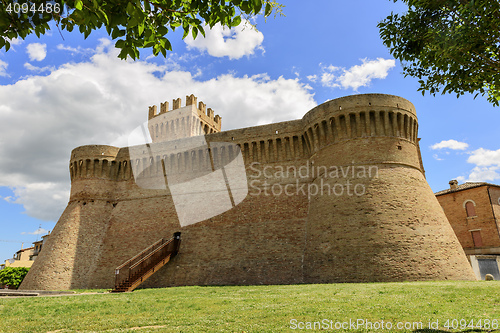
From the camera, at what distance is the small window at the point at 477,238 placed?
3087 cm

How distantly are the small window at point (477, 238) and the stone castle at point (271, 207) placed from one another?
50.3 ft

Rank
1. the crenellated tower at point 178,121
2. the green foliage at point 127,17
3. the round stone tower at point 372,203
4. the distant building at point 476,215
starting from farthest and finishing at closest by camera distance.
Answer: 1. the crenellated tower at point 178,121
2. the distant building at point 476,215
3. the round stone tower at point 372,203
4. the green foliage at point 127,17

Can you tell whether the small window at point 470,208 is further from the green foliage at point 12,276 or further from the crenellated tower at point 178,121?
the green foliage at point 12,276

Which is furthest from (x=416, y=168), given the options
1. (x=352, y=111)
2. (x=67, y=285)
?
(x=67, y=285)

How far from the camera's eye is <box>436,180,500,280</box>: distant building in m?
30.1

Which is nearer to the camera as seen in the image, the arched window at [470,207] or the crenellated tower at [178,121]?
the arched window at [470,207]

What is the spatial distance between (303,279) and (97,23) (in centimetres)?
1662

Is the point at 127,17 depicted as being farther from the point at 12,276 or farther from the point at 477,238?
the point at 12,276

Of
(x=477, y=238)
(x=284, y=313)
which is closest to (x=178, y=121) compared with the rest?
(x=284, y=313)

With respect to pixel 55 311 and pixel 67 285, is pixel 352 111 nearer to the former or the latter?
pixel 55 311

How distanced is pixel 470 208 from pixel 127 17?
37.2 meters

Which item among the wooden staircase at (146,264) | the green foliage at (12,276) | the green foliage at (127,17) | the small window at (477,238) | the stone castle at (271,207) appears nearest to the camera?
the green foliage at (127,17)

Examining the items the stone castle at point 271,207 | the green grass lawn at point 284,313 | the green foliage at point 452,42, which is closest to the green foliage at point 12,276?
the stone castle at point 271,207

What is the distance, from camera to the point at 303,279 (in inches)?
714
